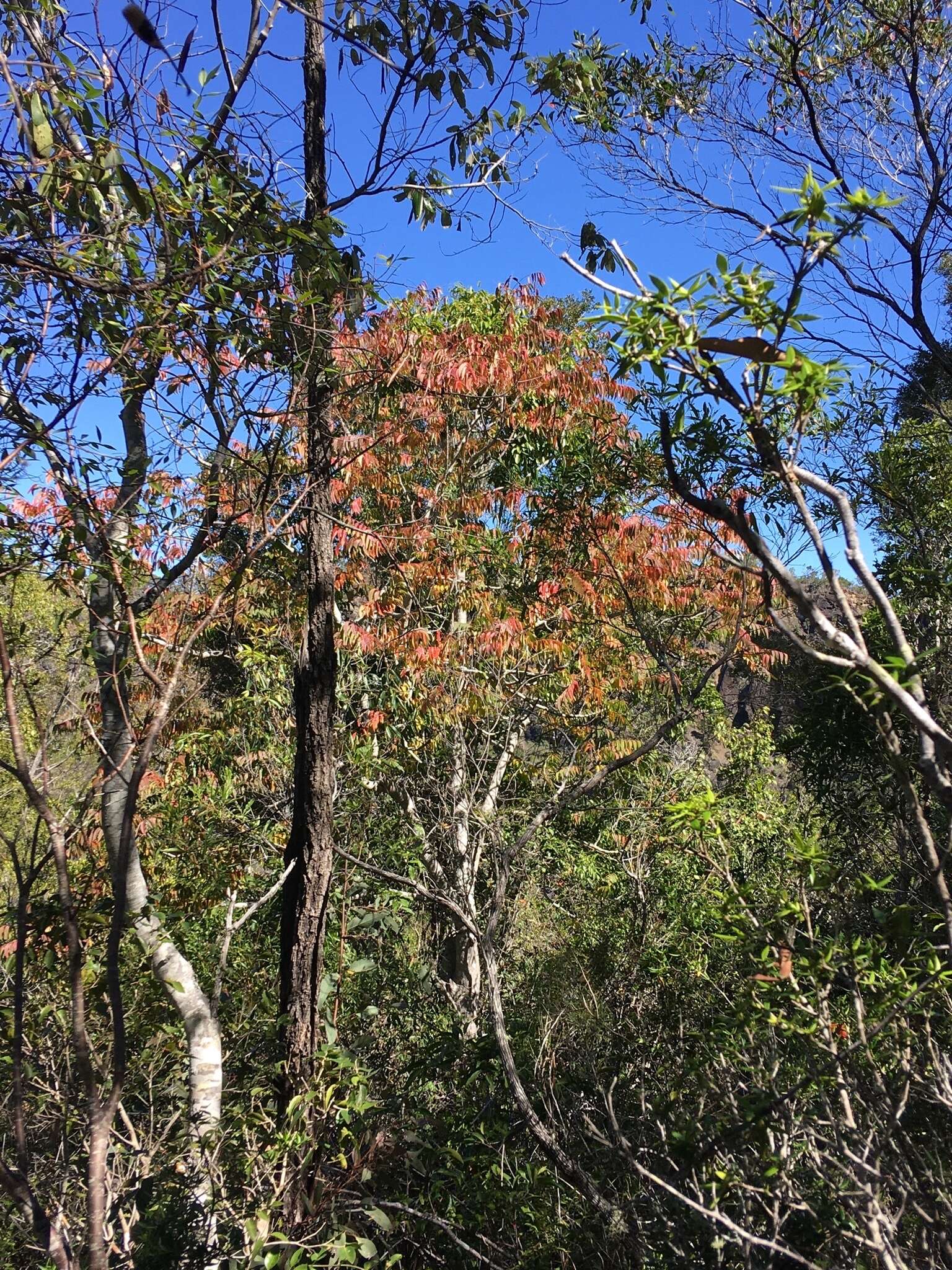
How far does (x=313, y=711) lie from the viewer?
3.42 metres

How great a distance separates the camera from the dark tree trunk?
3.21 meters

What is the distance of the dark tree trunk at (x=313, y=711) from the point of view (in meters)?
3.21

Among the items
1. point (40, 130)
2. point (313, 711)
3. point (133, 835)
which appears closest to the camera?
point (40, 130)

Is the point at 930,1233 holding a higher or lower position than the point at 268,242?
lower

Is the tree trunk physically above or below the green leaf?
below

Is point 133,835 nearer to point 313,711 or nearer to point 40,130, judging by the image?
point 313,711

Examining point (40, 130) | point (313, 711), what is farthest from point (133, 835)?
point (40, 130)

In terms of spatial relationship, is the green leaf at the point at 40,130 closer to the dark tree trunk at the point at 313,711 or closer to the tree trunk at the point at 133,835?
the tree trunk at the point at 133,835

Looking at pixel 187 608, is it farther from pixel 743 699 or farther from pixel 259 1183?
pixel 743 699

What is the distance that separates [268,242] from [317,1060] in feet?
9.12

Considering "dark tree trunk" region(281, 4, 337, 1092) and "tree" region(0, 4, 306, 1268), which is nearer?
"tree" region(0, 4, 306, 1268)

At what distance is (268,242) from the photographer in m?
2.65

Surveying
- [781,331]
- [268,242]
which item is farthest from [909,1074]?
[268,242]

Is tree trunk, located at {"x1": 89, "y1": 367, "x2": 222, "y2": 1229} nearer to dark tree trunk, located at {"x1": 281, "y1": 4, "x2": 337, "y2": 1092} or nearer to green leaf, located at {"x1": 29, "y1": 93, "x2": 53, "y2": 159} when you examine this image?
dark tree trunk, located at {"x1": 281, "y1": 4, "x2": 337, "y2": 1092}
